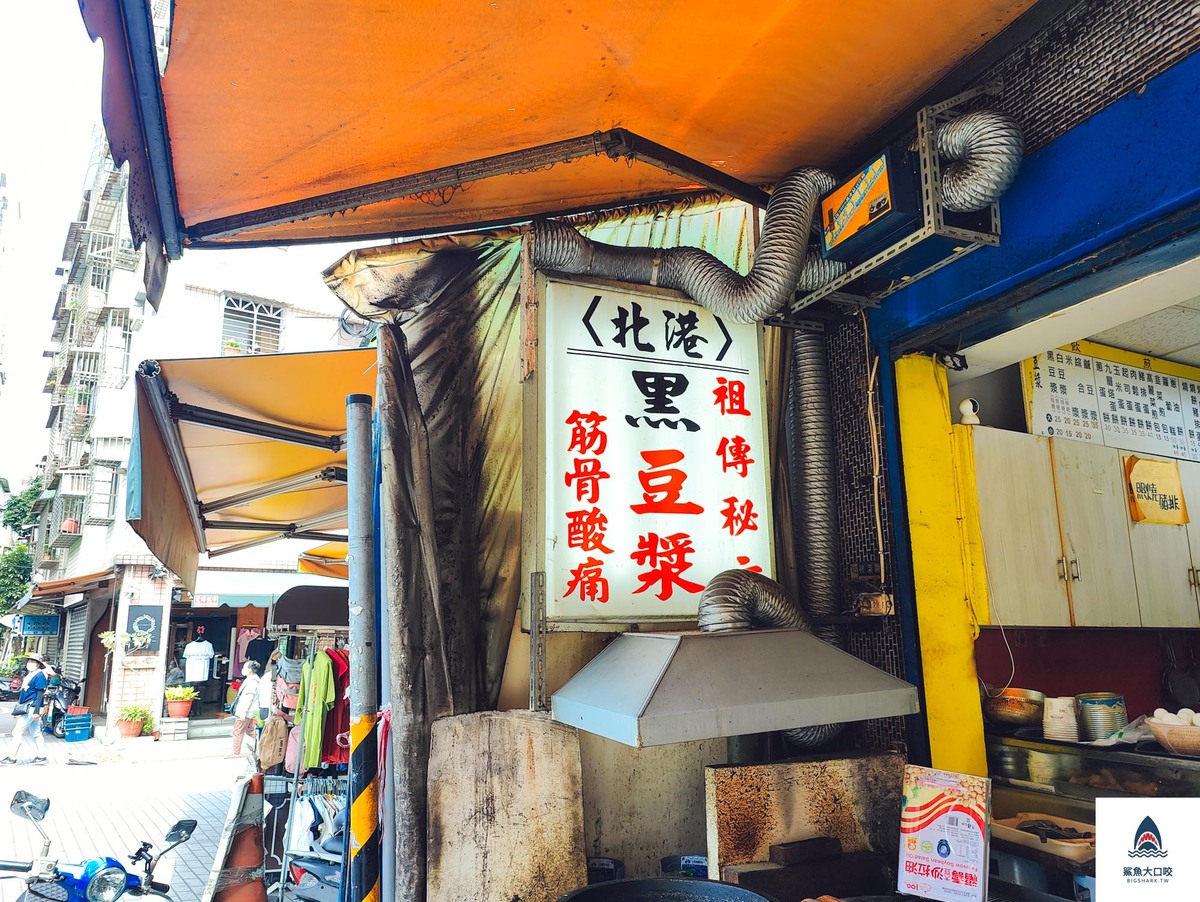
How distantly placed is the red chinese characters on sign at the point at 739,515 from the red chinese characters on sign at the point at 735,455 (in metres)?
0.15

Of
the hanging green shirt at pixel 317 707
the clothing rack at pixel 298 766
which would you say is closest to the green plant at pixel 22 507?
the clothing rack at pixel 298 766

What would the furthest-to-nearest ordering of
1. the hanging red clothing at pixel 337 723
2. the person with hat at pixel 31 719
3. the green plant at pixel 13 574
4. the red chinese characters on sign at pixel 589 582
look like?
1. the green plant at pixel 13 574
2. the person with hat at pixel 31 719
3. the hanging red clothing at pixel 337 723
4. the red chinese characters on sign at pixel 589 582

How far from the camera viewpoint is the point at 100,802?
10.3m

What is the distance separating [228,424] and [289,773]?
3.40 m

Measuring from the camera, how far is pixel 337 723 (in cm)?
646

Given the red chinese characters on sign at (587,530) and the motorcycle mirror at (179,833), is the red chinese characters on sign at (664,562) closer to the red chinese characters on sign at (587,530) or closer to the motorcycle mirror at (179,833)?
the red chinese characters on sign at (587,530)

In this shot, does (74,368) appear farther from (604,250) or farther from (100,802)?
(604,250)

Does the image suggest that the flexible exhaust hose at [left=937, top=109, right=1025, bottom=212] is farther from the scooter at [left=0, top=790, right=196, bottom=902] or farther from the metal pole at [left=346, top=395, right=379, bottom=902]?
the scooter at [left=0, top=790, right=196, bottom=902]

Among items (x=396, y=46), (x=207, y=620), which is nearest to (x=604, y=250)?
(x=396, y=46)

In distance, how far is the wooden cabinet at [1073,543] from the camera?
14.8ft

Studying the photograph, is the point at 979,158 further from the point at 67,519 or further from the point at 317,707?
the point at 67,519

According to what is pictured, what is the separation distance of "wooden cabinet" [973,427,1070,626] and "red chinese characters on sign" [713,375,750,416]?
1.53 metres

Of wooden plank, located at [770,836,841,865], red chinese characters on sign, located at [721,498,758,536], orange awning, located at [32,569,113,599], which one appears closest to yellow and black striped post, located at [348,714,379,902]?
wooden plank, located at [770,836,841,865]

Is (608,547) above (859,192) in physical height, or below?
below
